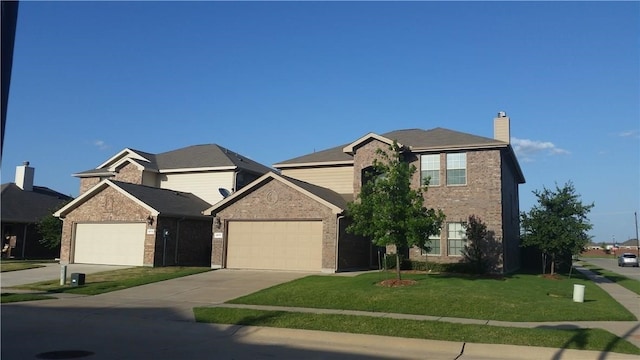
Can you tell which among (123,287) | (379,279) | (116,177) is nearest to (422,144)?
(379,279)

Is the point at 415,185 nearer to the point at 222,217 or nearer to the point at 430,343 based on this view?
the point at 222,217

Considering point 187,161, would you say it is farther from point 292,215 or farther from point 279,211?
point 292,215

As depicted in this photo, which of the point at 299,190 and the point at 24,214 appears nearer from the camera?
the point at 299,190

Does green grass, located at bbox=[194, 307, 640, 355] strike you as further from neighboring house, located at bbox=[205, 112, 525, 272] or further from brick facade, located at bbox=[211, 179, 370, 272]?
neighboring house, located at bbox=[205, 112, 525, 272]

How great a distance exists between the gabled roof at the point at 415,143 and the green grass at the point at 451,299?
839cm

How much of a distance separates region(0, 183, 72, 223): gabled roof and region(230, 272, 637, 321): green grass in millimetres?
25600

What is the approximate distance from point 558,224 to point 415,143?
8019 millimetres

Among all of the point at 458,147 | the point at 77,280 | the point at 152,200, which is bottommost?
the point at 77,280

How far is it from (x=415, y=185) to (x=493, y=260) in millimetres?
5269

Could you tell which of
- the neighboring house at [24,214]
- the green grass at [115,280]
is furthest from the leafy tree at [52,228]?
the green grass at [115,280]

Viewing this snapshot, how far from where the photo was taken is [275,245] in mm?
26891

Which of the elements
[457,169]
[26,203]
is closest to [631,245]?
[457,169]

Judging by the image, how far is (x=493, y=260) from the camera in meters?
25.9

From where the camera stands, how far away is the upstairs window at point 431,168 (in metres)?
27.6
